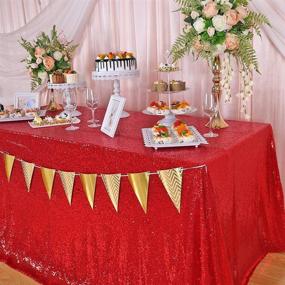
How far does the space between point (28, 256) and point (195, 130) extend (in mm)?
1119

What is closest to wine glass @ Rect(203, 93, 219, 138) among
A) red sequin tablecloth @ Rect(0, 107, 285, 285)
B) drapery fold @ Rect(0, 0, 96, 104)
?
red sequin tablecloth @ Rect(0, 107, 285, 285)

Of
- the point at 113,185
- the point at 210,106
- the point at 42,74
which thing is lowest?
the point at 113,185

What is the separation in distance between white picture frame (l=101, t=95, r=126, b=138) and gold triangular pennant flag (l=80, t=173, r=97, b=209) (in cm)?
22

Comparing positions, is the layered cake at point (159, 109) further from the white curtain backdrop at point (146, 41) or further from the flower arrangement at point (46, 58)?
the flower arrangement at point (46, 58)

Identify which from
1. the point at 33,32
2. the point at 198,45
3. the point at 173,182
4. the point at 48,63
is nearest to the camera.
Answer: the point at 173,182

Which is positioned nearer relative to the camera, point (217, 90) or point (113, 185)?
point (113, 185)

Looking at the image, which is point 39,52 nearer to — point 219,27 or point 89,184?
point 89,184

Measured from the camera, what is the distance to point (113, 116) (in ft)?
6.56

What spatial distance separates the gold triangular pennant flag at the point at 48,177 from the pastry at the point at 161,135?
537 mm

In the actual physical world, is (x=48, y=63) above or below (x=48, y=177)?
above

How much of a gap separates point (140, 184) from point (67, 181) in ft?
1.37

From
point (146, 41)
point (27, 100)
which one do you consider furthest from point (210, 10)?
point (27, 100)

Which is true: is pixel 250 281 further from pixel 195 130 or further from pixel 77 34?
pixel 77 34

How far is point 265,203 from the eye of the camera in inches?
83.0
